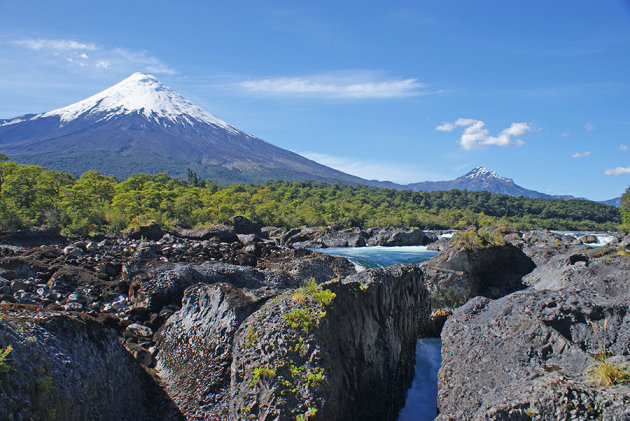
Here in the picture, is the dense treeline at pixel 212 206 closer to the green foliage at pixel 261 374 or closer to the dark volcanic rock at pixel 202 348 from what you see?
the dark volcanic rock at pixel 202 348

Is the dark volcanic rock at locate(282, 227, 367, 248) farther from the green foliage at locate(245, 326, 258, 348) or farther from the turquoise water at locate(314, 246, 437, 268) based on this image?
the green foliage at locate(245, 326, 258, 348)

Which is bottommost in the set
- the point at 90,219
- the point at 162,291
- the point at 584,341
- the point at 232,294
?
the point at 90,219

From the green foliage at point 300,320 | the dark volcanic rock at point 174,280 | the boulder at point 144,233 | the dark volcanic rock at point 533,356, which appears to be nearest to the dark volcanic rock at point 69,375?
the green foliage at point 300,320

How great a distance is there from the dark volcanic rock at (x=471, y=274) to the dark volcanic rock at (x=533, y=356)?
21.8ft

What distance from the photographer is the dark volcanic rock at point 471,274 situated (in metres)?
14.2

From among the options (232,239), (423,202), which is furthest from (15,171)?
(423,202)

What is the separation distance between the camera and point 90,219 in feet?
112

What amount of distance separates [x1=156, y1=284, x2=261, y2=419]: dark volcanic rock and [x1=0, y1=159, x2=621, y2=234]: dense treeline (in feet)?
83.4

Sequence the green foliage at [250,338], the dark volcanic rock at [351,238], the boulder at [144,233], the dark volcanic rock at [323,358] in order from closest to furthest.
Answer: the dark volcanic rock at [323,358] → the green foliage at [250,338] → the boulder at [144,233] → the dark volcanic rock at [351,238]

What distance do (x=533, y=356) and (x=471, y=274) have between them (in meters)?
9.29

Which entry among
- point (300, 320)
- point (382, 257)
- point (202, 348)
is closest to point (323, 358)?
point (300, 320)

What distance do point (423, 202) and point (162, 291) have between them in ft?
354

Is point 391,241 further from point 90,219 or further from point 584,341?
point 584,341

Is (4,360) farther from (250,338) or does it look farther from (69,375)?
(250,338)
